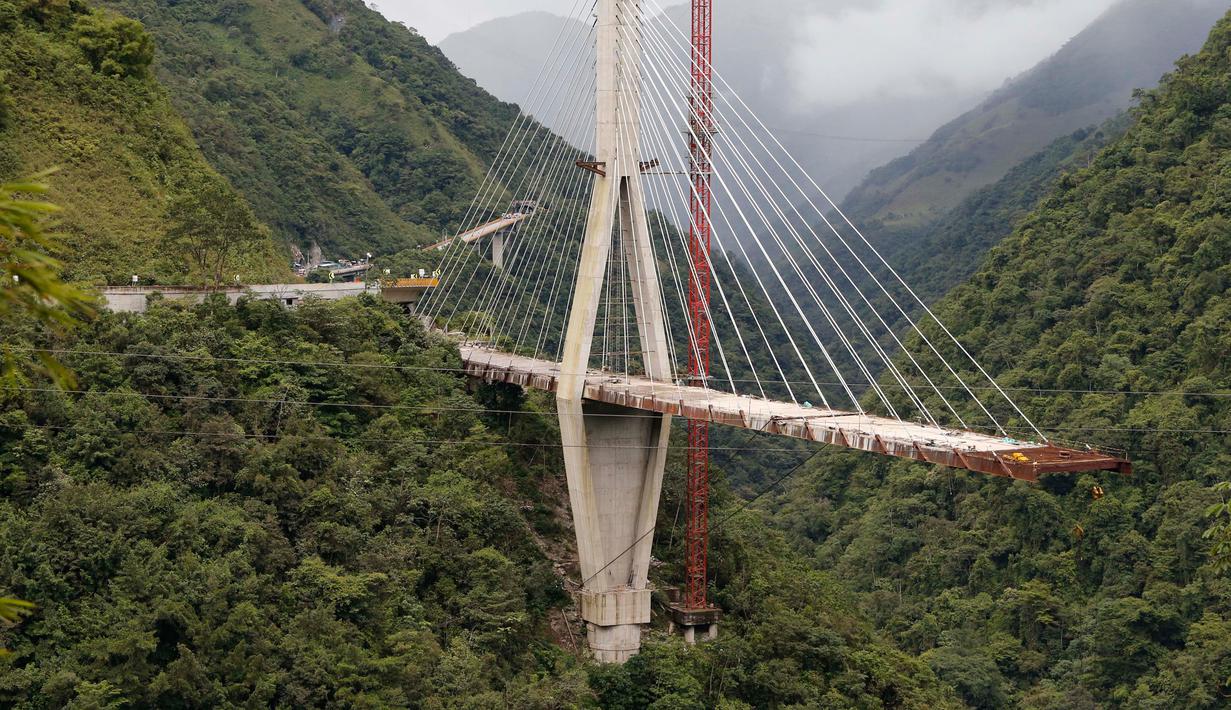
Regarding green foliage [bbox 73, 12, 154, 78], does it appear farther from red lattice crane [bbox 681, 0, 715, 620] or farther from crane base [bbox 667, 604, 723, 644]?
crane base [bbox 667, 604, 723, 644]

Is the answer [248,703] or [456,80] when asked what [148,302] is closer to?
[248,703]

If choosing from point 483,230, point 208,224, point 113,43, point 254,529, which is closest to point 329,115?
point 483,230

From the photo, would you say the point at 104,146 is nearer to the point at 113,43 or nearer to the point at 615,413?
the point at 113,43

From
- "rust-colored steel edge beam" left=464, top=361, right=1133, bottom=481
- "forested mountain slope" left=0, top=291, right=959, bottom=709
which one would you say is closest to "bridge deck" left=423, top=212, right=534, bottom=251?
"forested mountain slope" left=0, top=291, right=959, bottom=709

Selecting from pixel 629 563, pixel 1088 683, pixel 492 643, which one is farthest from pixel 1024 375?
pixel 492 643

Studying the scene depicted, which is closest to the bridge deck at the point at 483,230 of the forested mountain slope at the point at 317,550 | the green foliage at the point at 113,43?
the green foliage at the point at 113,43

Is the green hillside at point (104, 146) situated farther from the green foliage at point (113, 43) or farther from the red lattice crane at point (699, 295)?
the red lattice crane at point (699, 295)
